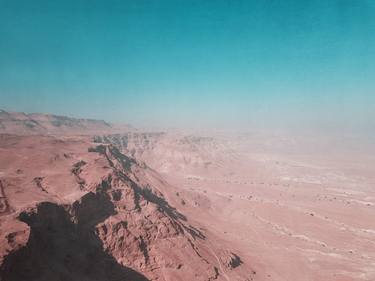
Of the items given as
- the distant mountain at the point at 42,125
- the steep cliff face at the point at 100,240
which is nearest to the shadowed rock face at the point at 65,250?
the steep cliff face at the point at 100,240

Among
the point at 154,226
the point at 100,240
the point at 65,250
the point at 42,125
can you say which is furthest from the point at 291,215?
the point at 42,125

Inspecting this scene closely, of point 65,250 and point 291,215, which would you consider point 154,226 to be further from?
point 291,215

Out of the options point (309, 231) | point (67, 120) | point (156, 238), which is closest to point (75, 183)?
point (156, 238)

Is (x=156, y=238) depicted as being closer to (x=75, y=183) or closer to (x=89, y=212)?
(x=89, y=212)

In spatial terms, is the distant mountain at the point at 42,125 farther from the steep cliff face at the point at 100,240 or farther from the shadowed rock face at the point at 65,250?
the shadowed rock face at the point at 65,250

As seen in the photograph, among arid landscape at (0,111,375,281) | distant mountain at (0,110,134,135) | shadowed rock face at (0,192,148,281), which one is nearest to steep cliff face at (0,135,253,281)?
shadowed rock face at (0,192,148,281)

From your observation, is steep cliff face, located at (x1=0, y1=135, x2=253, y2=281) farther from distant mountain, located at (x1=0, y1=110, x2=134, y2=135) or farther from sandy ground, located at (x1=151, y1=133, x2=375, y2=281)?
distant mountain, located at (x1=0, y1=110, x2=134, y2=135)

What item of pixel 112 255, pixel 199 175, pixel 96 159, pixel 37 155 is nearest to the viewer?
pixel 112 255
